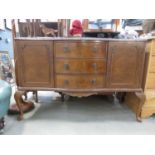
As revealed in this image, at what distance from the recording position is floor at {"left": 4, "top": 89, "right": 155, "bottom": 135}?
171cm

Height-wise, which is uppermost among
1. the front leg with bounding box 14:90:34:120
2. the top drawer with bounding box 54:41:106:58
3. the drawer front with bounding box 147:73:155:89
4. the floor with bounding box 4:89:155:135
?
the top drawer with bounding box 54:41:106:58

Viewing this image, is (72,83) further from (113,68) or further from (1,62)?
(1,62)

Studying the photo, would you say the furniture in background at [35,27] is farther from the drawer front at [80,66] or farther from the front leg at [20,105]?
the front leg at [20,105]

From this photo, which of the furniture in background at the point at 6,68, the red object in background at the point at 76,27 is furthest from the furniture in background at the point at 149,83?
the furniture in background at the point at 6,68

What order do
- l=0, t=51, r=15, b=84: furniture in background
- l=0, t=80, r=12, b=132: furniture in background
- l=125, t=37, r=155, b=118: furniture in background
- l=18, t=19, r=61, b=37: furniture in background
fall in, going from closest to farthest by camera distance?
l=0, t=80, r=12, b=132: furniture in background < l=125, t=37, r=155, b=118: furniture in background < l=18, t=19, r=61, b=37: furniture in background < l=0, t=51, r=15, b=84: furniture in background

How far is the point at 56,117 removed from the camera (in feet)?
6.53

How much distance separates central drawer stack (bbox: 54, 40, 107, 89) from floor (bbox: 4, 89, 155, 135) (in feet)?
1.40

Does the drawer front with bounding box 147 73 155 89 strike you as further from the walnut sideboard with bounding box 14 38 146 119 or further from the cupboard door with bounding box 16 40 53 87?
the cupboard door with bounding box 16 40 53 87

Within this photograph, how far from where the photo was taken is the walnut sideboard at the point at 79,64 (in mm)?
1683

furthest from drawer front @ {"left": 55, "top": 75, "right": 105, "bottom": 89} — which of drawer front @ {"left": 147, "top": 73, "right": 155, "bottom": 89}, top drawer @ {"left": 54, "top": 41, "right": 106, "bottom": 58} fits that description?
drawer front @ {"left": 147, "top": 73, "right": 155, "bottom": 89}

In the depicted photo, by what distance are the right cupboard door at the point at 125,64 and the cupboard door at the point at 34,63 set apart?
2.13 feet

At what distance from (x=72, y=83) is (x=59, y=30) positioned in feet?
2.57

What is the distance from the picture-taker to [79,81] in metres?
1.78
